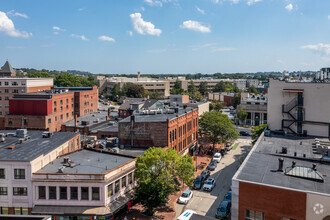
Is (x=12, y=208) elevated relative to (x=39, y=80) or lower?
lower

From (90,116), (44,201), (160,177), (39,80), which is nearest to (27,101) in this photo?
(90,116)

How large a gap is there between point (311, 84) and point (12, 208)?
49.6m

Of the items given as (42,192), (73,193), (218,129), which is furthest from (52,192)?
(218,129)

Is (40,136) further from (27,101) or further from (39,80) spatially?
(39,80)

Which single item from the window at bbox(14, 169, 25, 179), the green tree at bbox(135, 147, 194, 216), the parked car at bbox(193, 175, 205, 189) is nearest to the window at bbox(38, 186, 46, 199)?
the window at bbox(14, 169, 25, 179)

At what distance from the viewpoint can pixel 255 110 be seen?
381 ft

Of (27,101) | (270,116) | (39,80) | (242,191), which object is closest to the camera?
(242,191)

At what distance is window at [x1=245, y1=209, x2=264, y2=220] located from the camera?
86.0 ft

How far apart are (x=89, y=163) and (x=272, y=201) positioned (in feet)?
82.9

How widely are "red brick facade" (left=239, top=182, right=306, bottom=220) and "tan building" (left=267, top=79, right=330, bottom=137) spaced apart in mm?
29278

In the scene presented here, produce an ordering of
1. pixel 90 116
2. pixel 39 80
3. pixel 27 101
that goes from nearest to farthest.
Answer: pixel 27 101, pixel 90 116, pixel 39 80

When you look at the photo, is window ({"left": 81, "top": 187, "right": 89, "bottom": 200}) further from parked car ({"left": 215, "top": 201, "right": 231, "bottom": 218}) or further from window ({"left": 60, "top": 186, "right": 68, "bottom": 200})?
parked car ({"left": 215, "top": 201, "right": 231, "bottom": 218})

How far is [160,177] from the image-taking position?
1506 inches

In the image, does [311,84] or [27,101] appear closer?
[311,84]
